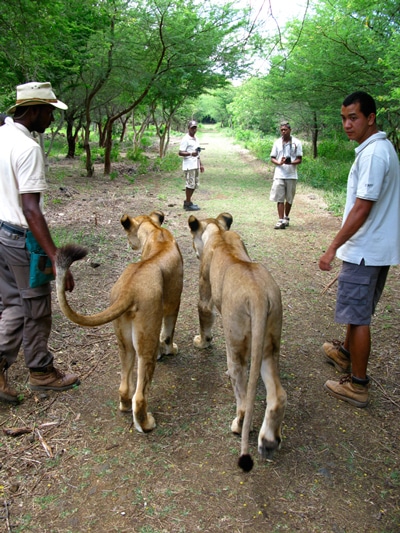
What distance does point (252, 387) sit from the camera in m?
2.79

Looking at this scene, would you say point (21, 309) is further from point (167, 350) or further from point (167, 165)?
point (167, 165)

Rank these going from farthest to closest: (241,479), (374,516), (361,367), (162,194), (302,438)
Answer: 1. (162,194)
2. (361,367)
3. (302,438)
4. (241,479)
5. (374,516)

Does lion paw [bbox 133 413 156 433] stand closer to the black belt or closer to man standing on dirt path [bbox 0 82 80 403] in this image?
man standing on dirt path [bbox 0 82 80 403]

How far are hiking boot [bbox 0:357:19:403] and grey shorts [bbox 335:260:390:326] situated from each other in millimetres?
2723

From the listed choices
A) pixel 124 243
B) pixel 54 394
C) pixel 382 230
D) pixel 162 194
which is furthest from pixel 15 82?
pixel 382 230

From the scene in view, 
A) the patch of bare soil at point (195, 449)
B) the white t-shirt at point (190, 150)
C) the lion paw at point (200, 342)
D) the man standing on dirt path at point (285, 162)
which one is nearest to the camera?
the patch of bare soil at point (195, 449)

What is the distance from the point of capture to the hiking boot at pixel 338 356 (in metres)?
4.18

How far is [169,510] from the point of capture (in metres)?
2.67

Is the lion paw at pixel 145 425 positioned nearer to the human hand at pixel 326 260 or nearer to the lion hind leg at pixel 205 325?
the lion hind leg at pixel 205 325

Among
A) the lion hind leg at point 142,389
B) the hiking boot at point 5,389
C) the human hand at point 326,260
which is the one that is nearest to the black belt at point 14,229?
the hiking boot at point 5,389

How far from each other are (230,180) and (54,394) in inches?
562

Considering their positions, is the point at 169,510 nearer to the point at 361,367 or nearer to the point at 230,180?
the point at 361,367

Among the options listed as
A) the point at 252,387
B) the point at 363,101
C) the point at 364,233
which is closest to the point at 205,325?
the point at 252,387

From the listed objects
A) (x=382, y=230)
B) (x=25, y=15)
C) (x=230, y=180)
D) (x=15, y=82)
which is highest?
(x=25, y=15)
